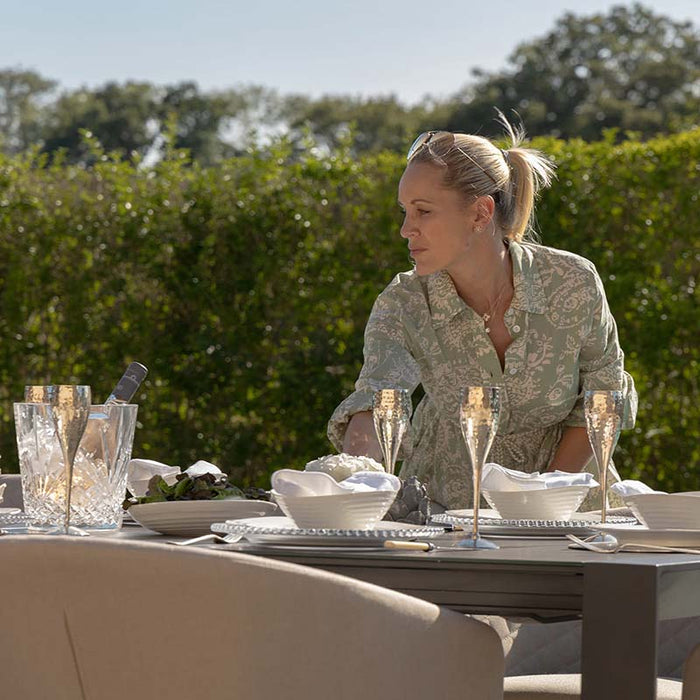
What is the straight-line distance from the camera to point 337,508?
2.01 meters

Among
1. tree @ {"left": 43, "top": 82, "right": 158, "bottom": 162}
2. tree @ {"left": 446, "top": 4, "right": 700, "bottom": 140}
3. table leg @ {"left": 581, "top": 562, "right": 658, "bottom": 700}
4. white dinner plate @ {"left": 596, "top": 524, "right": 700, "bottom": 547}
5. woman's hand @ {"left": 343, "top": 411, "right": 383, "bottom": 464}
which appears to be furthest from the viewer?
tree @ {"left": 43, "top": 82, "right": 158, "bottom": 162}

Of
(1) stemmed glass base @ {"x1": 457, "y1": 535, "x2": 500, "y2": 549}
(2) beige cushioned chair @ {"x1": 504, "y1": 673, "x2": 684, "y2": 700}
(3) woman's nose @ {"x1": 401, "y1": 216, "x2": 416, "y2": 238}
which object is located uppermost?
(3) woman's nose @ {"x1": 401, "y1": 216, "x2": 416, "y2": 238}

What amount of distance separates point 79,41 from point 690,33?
1410 cm

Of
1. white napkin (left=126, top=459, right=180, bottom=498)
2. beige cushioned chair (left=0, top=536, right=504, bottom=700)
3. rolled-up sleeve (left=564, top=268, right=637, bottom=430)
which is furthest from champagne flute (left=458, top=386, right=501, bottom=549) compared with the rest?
rolled-up sleeve (left=564, top=268, right=637, bottom=430)

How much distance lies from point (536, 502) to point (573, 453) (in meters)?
0.84

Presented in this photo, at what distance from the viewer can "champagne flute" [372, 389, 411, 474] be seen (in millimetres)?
2473

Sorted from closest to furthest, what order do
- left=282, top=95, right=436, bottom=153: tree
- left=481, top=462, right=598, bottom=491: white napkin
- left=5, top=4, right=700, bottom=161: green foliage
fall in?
left=481, top=462, right=598, bottom=491: white napkin → left=5, top=4, right=700, bottom=161: green foliage → left=282, top=95, right=436, bottom=153: tree

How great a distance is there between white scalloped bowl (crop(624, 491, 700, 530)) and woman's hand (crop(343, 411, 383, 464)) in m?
0.98

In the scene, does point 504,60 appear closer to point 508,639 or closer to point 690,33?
point 690,33

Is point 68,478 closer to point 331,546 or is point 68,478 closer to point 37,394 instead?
point 37,394

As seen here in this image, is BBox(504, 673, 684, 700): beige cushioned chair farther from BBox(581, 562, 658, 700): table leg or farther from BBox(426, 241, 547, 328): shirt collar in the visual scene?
BBox(426, 241, 547, 328): shirt collar

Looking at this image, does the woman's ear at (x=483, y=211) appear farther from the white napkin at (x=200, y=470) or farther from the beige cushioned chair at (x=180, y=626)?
the beige cushioned chair at (x=180, y=626)

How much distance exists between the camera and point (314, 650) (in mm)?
1561

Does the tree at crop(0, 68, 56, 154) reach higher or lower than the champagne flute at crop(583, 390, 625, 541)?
higher
